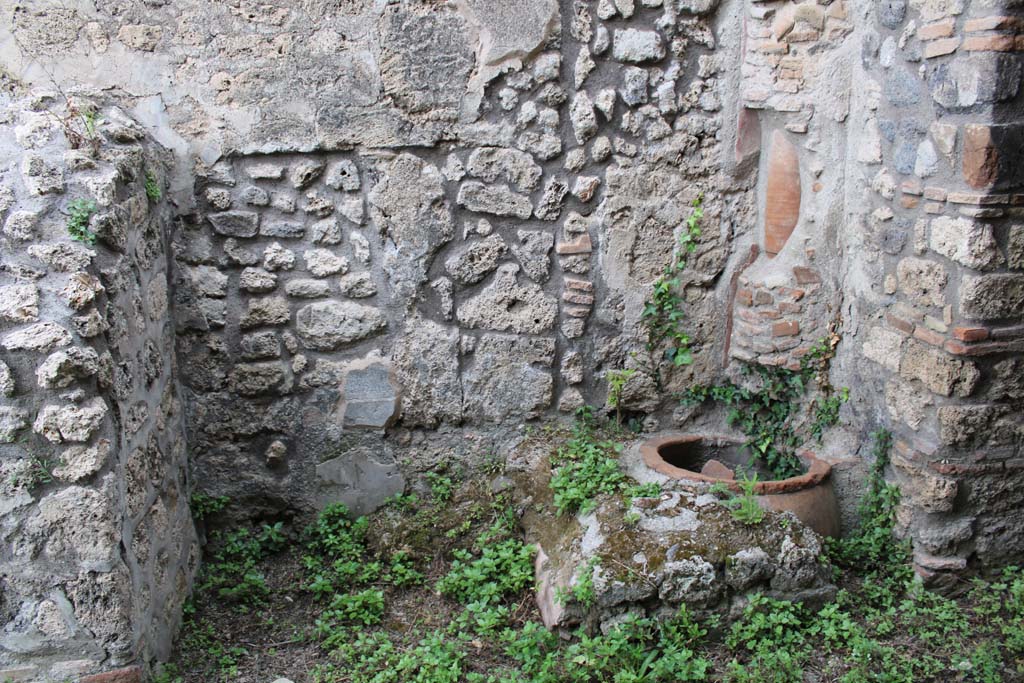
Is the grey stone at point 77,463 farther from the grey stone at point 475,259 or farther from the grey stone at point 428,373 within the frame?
the grey stone at point 475,259

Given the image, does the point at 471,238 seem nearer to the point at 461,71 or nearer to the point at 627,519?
the point at 461,71

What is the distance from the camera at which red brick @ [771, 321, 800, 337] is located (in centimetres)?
379

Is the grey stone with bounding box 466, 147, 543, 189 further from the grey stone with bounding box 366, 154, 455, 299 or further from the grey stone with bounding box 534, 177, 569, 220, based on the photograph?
the grey stone with bounding box 366, 154, 455, 299

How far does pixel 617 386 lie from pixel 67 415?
219cm

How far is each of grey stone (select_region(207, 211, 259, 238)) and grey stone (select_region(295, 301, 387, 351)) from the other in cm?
38

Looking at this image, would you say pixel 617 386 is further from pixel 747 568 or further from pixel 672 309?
pixel 747 568

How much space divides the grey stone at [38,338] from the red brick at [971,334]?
2858mm

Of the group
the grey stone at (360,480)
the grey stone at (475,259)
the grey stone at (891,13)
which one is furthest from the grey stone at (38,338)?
the grey stone at (891,13)

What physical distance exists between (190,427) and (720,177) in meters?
2.45

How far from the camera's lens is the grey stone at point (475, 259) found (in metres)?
3.72

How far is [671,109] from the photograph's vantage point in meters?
3.72

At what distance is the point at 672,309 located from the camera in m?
3.92

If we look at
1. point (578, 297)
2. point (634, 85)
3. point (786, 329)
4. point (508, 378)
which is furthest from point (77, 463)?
point (786, 329)

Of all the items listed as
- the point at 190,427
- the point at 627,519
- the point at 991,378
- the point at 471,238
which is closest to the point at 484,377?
the point at 471,238
